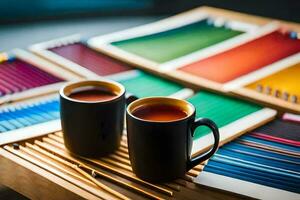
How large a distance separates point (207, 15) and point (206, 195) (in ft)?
3.51

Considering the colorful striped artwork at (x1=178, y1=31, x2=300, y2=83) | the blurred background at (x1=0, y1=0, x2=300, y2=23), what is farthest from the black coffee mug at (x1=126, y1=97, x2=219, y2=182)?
the blurred background at (x1=0, y1=0, x2=300, y2=23)

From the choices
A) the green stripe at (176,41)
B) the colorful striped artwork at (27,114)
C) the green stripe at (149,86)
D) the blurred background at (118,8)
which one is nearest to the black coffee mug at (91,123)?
the colorful striped artwork at (27,114)

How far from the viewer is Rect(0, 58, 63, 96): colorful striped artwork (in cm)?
122

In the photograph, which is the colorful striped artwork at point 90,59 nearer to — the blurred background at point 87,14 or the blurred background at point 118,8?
the blurred background at point 87,14

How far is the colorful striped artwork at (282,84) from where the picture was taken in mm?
1172

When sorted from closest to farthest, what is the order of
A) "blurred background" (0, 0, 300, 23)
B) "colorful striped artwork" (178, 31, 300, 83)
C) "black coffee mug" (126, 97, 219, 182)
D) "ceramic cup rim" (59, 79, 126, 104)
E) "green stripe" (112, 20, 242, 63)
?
"black coffee mug" (126, 97, 219, 182) < "ceramic cup rim" (59, 79, 126, 104) < "colorful striped artwork" (178, 31, 300, 83) < "green stripe" (112, 20, 242, 63) < "blurred background" (0, 0, 300, 23)

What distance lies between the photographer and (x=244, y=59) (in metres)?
1.40

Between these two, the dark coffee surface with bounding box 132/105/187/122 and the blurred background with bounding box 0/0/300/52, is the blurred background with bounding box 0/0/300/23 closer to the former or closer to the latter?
the blurred background with bounding box 0/0/300/52

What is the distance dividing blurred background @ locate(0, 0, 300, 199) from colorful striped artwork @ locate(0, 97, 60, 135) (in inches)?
22.8

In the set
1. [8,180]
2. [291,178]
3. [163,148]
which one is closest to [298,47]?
[291,178]

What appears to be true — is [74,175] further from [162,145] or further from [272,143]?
[272,143]

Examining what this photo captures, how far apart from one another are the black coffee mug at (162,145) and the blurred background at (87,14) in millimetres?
957

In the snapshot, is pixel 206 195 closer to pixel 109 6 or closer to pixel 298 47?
pixel 298 47

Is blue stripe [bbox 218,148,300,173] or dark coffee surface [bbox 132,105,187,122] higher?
dark coffee surface [bbox 132,105,187,122]
